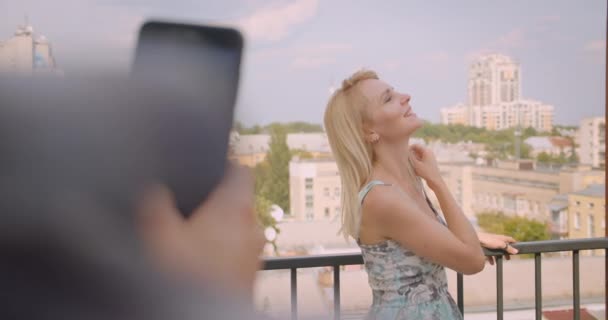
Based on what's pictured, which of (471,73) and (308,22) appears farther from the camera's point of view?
(471,73)

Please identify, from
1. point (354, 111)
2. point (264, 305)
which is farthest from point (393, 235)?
point (264, 305)

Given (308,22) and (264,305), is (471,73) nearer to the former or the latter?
(308,22)

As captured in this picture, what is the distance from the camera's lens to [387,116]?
4.42 feet

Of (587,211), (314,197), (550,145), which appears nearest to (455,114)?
(550,145)

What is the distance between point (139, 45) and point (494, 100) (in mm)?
49637

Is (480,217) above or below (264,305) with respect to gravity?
below

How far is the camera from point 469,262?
4.12ft

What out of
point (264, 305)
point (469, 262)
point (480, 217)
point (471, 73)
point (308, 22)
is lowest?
point (480, 217)

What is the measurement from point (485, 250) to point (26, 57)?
1.40 meters

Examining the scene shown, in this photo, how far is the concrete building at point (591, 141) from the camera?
140 feet

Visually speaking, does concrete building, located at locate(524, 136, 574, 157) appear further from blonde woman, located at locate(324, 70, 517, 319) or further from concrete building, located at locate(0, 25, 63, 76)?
concrete building, located at locate(0, 25, 63, 76)

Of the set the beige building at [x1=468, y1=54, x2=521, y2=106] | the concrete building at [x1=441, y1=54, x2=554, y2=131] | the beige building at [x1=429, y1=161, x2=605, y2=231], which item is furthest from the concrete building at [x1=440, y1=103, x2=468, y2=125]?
the beige building at [x1=429, y1=161, x2=605, y2=231]

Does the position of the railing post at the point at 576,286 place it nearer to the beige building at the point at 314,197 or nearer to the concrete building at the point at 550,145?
the beige building at the point at 314,197

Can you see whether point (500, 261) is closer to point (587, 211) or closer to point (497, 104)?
point (587, 211)
